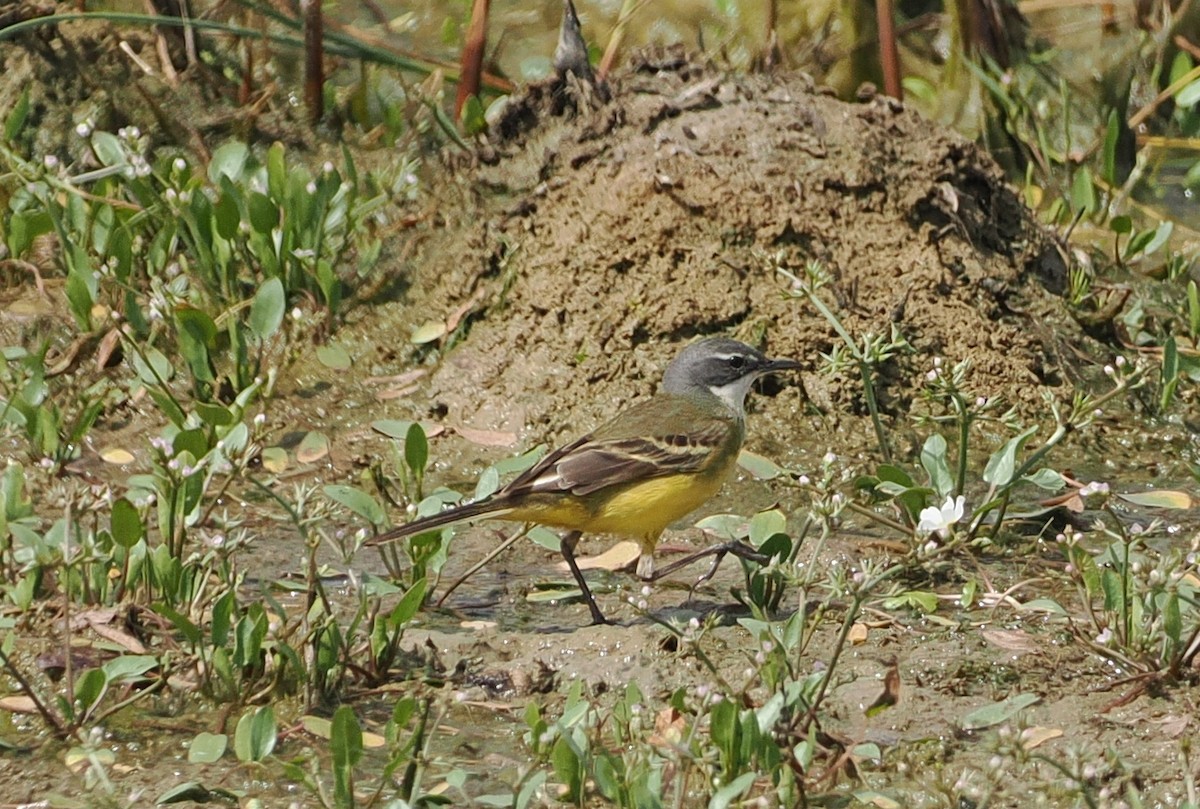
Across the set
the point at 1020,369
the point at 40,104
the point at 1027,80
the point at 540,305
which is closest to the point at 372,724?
the point at 540,305

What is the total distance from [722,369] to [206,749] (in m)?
2.97

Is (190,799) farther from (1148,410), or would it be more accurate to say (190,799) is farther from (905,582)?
(1148,410)

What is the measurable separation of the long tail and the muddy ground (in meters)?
0.70

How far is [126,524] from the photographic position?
587 cm

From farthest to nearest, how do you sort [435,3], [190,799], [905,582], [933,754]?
1. [435,3]
2. [905,582]
3. [933,754]
4. [190,799]

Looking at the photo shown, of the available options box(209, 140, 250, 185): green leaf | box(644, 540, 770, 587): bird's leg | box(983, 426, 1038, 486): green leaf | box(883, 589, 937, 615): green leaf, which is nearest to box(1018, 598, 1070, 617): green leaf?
box(883, 589, 937, 615): green leaf

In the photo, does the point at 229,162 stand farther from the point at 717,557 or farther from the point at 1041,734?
the point at 1041,734

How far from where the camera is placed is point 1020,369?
26.5 ft

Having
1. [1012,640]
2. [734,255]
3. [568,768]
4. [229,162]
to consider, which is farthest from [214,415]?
[1012,640]

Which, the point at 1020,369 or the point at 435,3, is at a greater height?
the point at 435,3

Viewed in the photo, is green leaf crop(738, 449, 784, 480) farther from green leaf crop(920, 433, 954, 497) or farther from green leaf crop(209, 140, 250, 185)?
green leaf crop(209, 140, 250, 185)

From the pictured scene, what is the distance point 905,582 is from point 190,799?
111 inches

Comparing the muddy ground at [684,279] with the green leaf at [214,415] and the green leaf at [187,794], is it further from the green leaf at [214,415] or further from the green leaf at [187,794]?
the green leaf at [187,794]

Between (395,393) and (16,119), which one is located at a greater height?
(16,119)
